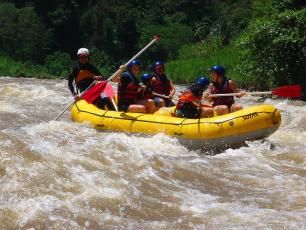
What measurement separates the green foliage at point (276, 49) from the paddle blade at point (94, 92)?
512 cm

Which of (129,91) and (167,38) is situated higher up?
(129,91)

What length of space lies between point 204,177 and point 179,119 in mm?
1778

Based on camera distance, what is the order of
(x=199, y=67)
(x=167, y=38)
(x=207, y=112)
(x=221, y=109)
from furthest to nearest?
(x=167, y=38), (x=199, y=67), (x=221, y=109), (x=207, y=112)

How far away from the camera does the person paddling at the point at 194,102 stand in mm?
7066

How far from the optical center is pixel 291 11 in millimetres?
12227

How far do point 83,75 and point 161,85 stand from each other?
4.13 feet

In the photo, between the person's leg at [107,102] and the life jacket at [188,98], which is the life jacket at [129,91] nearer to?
the person's leg at [107,102]

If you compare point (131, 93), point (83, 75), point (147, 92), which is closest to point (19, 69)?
point (83, 75)

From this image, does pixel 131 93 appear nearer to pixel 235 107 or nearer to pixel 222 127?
pixel 235 107

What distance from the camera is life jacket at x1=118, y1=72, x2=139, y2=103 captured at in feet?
25.5

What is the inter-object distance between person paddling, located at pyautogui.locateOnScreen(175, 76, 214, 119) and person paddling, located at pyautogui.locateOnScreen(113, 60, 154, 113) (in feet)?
2.32

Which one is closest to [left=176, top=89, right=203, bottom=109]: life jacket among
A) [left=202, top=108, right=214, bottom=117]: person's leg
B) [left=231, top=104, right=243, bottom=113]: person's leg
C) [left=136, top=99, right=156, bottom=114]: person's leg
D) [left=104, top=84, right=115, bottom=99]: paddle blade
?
[left=202, top=108, right=214, bottom=117]: person's leg

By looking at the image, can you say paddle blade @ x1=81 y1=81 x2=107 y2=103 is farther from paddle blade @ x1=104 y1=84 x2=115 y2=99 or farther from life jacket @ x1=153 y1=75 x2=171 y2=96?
life jacket @ x1=153 y1=75 x2=171 y2=96

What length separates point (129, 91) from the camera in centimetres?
782
